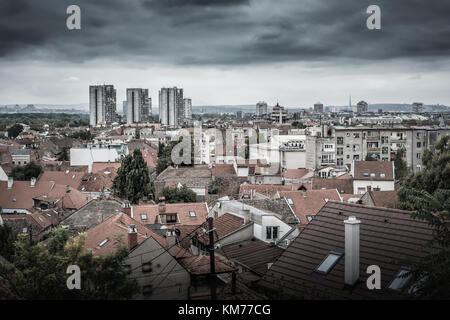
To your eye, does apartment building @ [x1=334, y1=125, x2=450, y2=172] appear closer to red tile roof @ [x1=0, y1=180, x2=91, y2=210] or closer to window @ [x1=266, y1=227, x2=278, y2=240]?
red tile roof @ [x1=0, y1=180, x2=91, y2=210]

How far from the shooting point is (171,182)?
44375 mm

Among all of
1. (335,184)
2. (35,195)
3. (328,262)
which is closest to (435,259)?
(328,262)

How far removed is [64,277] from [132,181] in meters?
30.5

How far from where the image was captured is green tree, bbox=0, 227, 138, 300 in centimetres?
1088

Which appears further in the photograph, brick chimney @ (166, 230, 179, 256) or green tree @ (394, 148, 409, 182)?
green tree @ (394, 148, 409, 182)

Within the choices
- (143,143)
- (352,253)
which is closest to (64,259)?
(352,253)

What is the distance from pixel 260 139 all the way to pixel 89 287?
7257 cm

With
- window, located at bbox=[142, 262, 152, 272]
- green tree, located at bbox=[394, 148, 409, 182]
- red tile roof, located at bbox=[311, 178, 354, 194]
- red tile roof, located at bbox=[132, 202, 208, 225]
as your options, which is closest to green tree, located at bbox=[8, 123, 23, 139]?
green tree, located at bbox=[394, 148, 409, 182]

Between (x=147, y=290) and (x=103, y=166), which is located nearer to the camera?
Answer: (x=147, y=290)

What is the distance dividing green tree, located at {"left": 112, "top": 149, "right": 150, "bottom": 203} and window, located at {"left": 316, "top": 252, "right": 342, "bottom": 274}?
1213 inches

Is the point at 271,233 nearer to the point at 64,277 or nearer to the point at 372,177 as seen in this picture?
the point at 64,277

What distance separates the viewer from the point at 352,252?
1046 centimetres
